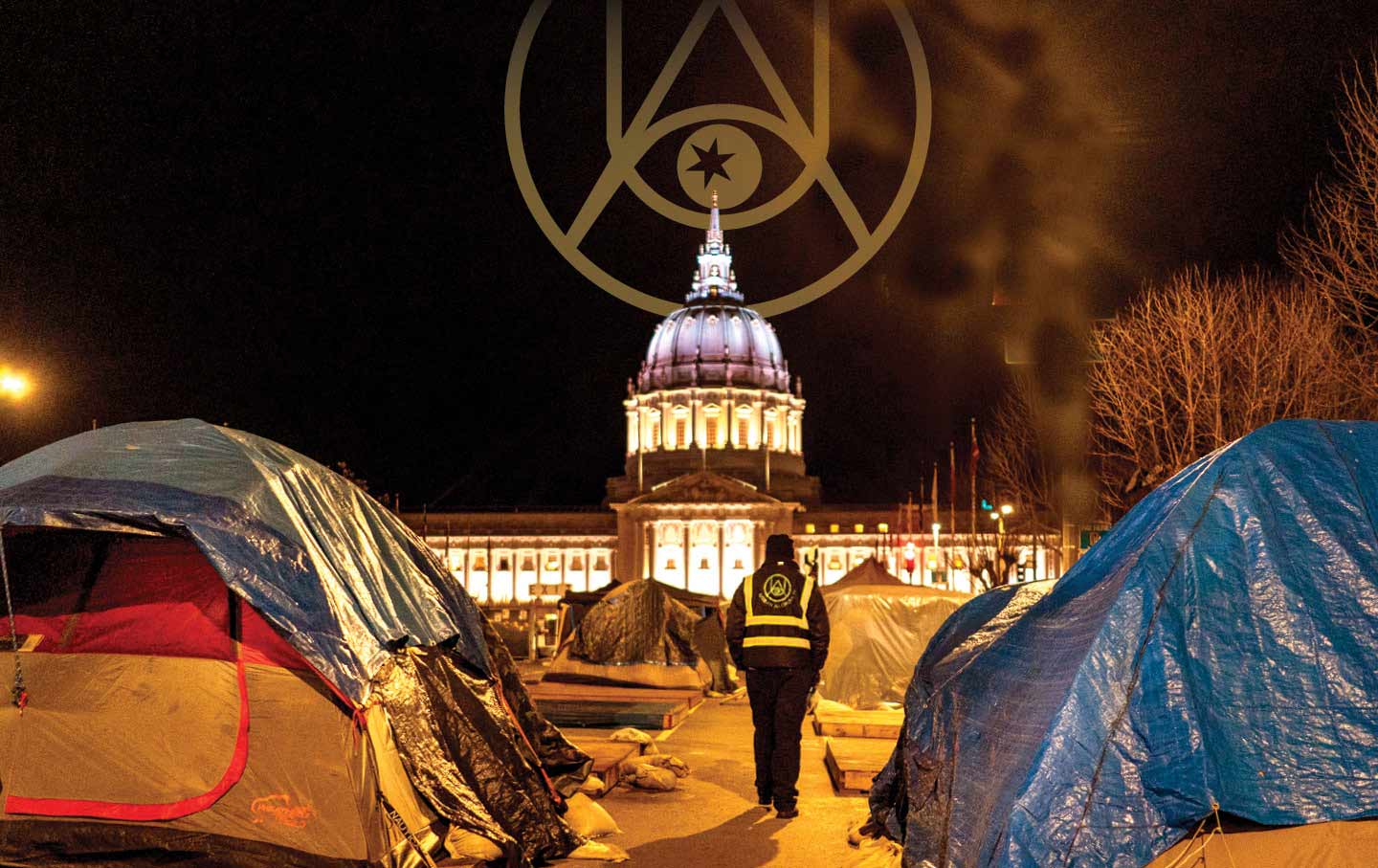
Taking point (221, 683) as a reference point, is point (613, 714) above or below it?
below

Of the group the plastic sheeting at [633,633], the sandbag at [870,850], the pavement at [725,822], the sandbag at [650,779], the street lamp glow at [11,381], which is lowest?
the pavement at [725,822]

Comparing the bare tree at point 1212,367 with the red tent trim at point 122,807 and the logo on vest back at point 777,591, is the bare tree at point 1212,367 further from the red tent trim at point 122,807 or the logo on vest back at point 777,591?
the red tent trim at point 122,807

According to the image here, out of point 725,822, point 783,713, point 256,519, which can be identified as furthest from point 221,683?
point 783,713

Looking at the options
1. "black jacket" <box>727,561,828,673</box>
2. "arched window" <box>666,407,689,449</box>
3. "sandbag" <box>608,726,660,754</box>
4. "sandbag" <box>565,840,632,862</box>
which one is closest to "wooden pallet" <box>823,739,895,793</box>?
"black jacket" <box>727,561,828,673</box>

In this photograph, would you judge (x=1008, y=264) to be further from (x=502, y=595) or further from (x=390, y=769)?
(x=502, y=595)

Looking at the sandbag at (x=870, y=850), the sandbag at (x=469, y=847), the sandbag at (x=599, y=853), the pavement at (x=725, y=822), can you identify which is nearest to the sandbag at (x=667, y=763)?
the pavement at (x=725, y=822)

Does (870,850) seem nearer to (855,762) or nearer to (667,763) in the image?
(855,762)

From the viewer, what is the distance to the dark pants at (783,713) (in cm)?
942

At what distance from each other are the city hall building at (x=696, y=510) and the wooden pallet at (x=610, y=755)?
65093mm

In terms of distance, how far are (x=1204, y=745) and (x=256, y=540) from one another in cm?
480

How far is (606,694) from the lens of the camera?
19.3 m

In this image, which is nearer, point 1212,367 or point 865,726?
point 865,726

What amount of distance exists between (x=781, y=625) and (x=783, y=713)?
0.67 metres

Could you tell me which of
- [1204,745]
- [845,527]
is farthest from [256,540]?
[845,527]
